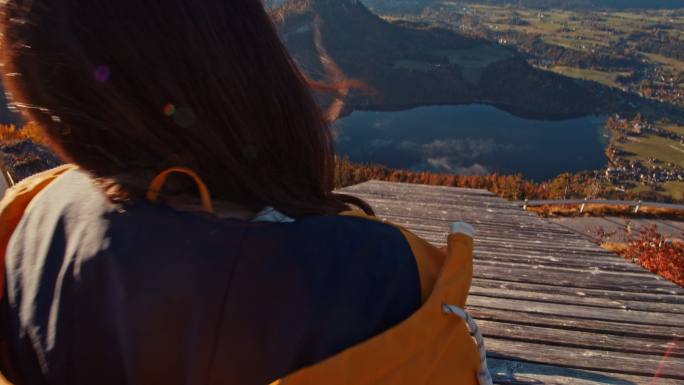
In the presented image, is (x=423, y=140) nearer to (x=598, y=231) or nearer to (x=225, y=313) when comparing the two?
(x=598, y=231)

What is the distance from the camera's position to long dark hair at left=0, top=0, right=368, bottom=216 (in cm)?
73

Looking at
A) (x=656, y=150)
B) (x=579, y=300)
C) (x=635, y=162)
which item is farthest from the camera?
(x=656, y=150)

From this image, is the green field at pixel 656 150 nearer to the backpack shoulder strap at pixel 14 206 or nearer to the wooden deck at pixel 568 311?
the wooden deck at pixel 568 311

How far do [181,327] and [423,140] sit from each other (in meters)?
62.6

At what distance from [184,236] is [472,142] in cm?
6509

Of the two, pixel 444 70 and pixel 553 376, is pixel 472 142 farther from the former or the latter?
pixel 553 376

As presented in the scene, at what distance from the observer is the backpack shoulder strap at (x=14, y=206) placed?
35.5 inches

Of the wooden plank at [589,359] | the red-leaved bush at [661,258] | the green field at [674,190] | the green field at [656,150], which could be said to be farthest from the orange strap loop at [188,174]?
the green field at [656,150]

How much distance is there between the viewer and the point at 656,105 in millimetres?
90375

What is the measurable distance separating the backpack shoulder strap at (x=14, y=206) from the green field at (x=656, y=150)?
71243mm

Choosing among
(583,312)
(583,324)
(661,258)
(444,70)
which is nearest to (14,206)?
(583,324)

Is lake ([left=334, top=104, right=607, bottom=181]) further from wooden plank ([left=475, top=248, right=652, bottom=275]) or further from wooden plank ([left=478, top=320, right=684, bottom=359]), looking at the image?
wooden plank ([left=478, top=320, right=684, bottom=359])

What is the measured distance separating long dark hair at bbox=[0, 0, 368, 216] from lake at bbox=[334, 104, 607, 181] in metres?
51.5

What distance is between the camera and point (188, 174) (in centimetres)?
81
